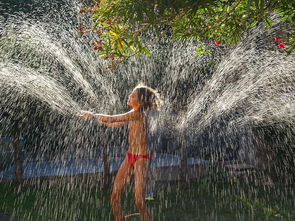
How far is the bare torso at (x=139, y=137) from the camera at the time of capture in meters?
4.17

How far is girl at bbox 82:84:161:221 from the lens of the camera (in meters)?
4.09

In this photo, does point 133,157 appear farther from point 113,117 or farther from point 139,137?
point 113,117

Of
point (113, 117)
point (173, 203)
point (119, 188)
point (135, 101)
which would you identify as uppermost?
point (135, 101)

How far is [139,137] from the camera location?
4191 millimetres

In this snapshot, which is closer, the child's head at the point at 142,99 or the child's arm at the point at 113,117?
the child's arm at the point at 113,117

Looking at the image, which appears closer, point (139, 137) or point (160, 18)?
point (160, 18)

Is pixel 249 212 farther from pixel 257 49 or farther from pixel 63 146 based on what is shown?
pixel 63 146

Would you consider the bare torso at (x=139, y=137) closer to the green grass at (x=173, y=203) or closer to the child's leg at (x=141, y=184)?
the child's leg at (x=141, y=184)

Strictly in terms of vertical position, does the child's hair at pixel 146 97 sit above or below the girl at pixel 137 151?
above

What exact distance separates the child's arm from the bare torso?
66 mm

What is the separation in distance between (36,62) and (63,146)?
5445mm

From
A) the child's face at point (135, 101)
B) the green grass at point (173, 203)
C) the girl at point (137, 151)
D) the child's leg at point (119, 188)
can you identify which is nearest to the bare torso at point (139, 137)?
the girl at point (137, 151)

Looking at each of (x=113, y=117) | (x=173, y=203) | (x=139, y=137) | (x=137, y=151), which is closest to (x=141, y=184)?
(x=137, y=151)

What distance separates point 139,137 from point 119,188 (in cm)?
67
